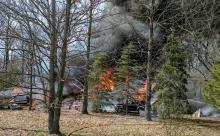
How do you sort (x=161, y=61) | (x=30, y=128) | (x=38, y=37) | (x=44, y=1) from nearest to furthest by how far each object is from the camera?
(x=44, y=1) < (x=38, y=37) < (x=30, y=128) < (x=161, y=61)

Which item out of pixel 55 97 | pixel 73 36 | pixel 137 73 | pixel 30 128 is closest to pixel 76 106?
pixel 137 73

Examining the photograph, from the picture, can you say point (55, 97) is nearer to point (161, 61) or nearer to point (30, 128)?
point (30, 128)

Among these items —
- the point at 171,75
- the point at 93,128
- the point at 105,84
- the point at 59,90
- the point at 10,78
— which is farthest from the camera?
the point at 105,84

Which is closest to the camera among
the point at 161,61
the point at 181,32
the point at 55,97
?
the point at 55,97

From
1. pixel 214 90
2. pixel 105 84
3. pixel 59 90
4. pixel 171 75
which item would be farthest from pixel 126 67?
pixel 59 90

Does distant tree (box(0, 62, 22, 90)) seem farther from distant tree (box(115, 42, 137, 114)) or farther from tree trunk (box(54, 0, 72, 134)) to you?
distant tree (box(115, 42, 137, 114))

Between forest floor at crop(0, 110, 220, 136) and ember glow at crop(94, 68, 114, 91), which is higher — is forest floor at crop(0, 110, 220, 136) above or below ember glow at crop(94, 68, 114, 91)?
below

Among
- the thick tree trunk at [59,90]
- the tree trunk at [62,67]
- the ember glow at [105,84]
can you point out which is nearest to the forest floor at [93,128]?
the thick tree trunk at [59,90]

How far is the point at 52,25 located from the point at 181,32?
17837mm

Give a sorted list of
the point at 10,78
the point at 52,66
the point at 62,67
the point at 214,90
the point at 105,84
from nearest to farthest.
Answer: the point at 62,67, the point at 52,66, the point at 10,78, the point at 214,90, the point at 105,84

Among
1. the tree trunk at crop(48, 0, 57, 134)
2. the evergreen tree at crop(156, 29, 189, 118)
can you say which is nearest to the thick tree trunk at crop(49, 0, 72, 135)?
the tree trunk at crop(48, 0, 57, 134)

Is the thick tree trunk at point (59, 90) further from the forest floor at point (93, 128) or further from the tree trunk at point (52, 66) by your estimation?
the forest floor at point (93, 128)

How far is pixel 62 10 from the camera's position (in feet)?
46.0

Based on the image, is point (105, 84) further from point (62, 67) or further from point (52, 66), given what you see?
point (62, 67)
